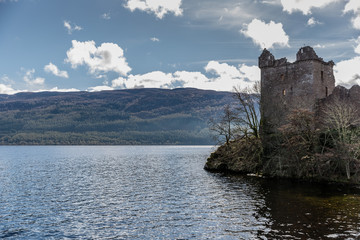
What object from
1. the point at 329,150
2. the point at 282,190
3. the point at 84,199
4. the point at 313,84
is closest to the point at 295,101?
the point at 313,84

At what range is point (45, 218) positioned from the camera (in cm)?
2212

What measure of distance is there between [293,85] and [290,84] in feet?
1.92

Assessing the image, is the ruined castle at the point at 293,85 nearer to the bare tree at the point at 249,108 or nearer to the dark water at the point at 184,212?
the bare tree at the point at 249,108

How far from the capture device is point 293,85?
48656mm

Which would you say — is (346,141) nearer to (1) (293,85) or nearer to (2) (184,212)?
(1) (293,85)

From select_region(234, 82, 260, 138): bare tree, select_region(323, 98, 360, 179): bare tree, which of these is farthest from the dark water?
select_region(234, 82, 260, 138): bare tree

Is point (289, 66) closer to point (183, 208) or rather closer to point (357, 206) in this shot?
point (357, 206)

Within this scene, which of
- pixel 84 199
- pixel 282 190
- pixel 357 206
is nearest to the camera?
pixel 357 206

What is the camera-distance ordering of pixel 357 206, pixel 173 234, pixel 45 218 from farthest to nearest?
pixel 357 206 < pixel 45 218 < pixel 173 234

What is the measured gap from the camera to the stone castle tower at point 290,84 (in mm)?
46625

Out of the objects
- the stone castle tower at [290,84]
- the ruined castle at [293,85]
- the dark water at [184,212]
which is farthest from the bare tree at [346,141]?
the stone castle tower at [290,84]

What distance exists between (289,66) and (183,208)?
3463cm

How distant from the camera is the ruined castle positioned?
46.5 m

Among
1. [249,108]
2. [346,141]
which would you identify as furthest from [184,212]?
[249,108]
